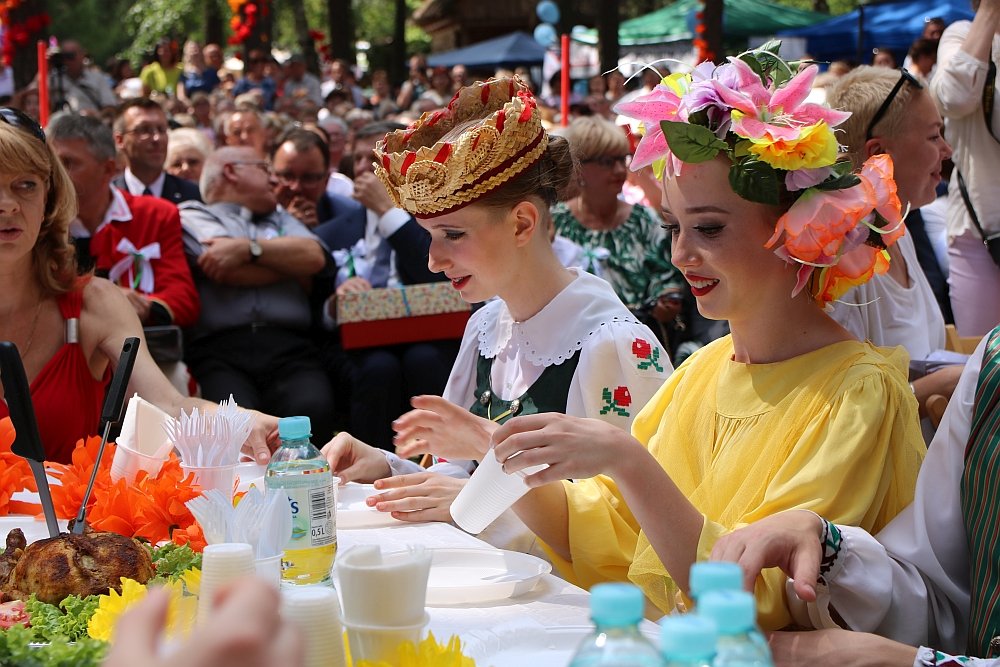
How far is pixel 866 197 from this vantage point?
2074 millimetres

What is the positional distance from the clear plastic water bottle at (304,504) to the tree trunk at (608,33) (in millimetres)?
16929

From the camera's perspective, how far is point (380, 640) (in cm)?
133

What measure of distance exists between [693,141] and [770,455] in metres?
0.59

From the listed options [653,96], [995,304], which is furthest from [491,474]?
[995,304]

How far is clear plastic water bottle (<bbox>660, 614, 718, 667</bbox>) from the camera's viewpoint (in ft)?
2.55

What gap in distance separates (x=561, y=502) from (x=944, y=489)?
732 mm

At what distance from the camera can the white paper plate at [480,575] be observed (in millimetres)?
1820

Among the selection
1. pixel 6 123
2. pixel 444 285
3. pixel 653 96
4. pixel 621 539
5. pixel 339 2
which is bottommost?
pixel 339 2

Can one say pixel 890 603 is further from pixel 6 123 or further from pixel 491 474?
pixel 6 123

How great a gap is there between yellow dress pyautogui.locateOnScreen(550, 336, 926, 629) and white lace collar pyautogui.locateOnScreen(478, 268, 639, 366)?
601mm

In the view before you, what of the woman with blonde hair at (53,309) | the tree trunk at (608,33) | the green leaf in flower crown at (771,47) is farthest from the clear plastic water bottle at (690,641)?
the tree trunk at (608,33)

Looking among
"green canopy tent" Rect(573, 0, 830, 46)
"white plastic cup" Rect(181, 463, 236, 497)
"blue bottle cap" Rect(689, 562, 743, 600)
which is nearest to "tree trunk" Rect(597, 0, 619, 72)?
"green canopy tent" Rect(573, 0, 830, 46)

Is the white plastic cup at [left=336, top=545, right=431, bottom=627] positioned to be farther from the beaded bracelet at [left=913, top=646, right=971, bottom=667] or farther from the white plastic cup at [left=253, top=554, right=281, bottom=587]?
the beaded bracelet at [left=913, top=646, right=971, bottom=667]

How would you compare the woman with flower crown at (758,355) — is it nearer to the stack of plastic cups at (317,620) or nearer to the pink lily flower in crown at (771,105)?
the pink lily flower in crown at (771,105)
